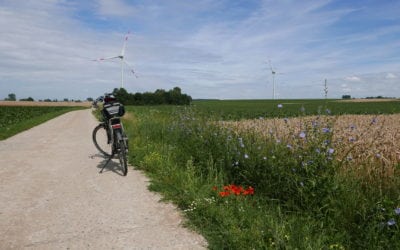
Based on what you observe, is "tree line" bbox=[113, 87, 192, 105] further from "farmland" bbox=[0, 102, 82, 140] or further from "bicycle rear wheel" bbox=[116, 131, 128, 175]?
"bicycle rear wheel" bbox=[116, 131, 128, 175]

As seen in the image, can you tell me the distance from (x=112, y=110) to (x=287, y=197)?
511cm

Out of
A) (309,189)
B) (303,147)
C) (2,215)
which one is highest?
(303,147)

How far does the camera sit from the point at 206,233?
412cm

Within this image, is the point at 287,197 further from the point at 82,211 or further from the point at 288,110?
the point at 288,110

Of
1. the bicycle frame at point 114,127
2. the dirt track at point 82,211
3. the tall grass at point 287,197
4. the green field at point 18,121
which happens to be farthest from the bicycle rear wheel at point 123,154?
the green field at point 18,121

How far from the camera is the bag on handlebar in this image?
328 inches

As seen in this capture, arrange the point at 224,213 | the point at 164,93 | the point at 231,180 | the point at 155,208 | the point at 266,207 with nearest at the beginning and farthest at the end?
the point at 224,213, the point at 266,207, the point at 155,208, the point at 231,180, the point at 164,93

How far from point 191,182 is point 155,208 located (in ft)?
2.97

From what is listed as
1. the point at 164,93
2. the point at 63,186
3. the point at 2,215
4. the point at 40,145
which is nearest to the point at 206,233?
the point at 2,215

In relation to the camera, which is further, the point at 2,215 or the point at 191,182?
the point at 191,182

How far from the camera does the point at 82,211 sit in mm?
5094

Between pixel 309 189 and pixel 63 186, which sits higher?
pixel 309 189

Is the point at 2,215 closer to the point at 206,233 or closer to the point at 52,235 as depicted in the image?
the point at 52,235

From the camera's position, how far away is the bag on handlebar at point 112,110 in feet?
27.3
